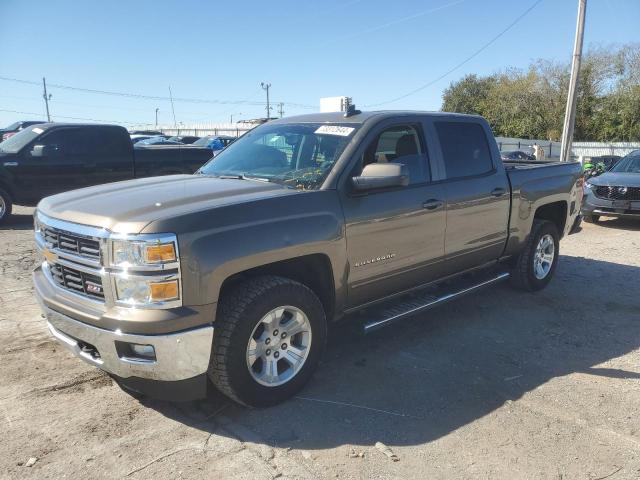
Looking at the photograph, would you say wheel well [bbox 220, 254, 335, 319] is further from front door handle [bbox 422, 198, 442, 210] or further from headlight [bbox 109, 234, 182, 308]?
front door handle [bbox 422, 198, 442, 210]

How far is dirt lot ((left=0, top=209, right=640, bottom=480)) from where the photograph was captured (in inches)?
116

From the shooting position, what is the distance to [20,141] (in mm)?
10109

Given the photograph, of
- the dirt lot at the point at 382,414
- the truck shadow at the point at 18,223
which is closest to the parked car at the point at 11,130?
the truck shadow at the point at 18,223

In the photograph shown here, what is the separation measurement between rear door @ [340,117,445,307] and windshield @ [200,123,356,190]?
225 millimetres

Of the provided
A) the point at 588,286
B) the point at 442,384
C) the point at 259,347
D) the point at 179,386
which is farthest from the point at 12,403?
the point at 588,286

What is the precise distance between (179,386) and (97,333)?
1.84ft

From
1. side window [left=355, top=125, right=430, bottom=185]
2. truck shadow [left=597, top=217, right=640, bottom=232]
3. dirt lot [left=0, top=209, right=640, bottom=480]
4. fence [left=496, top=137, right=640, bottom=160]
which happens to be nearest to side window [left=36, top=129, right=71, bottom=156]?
dirt lot [left=0, top=209, right=640, bottom=480]

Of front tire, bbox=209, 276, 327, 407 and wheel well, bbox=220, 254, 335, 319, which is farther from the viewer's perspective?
wheel well, bbox=220, 254, 335, 319

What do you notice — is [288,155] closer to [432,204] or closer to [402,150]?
[402,150]

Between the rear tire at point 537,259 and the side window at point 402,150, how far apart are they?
2.10m

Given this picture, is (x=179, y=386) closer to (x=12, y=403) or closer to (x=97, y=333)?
(x=97, y=333)

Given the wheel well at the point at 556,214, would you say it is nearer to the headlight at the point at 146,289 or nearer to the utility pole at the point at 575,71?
the headlight at the point at 146,289

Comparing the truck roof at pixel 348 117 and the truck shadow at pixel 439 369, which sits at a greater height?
the truck roof at pixel 348 117

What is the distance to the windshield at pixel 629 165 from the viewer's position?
11844 millimetres
